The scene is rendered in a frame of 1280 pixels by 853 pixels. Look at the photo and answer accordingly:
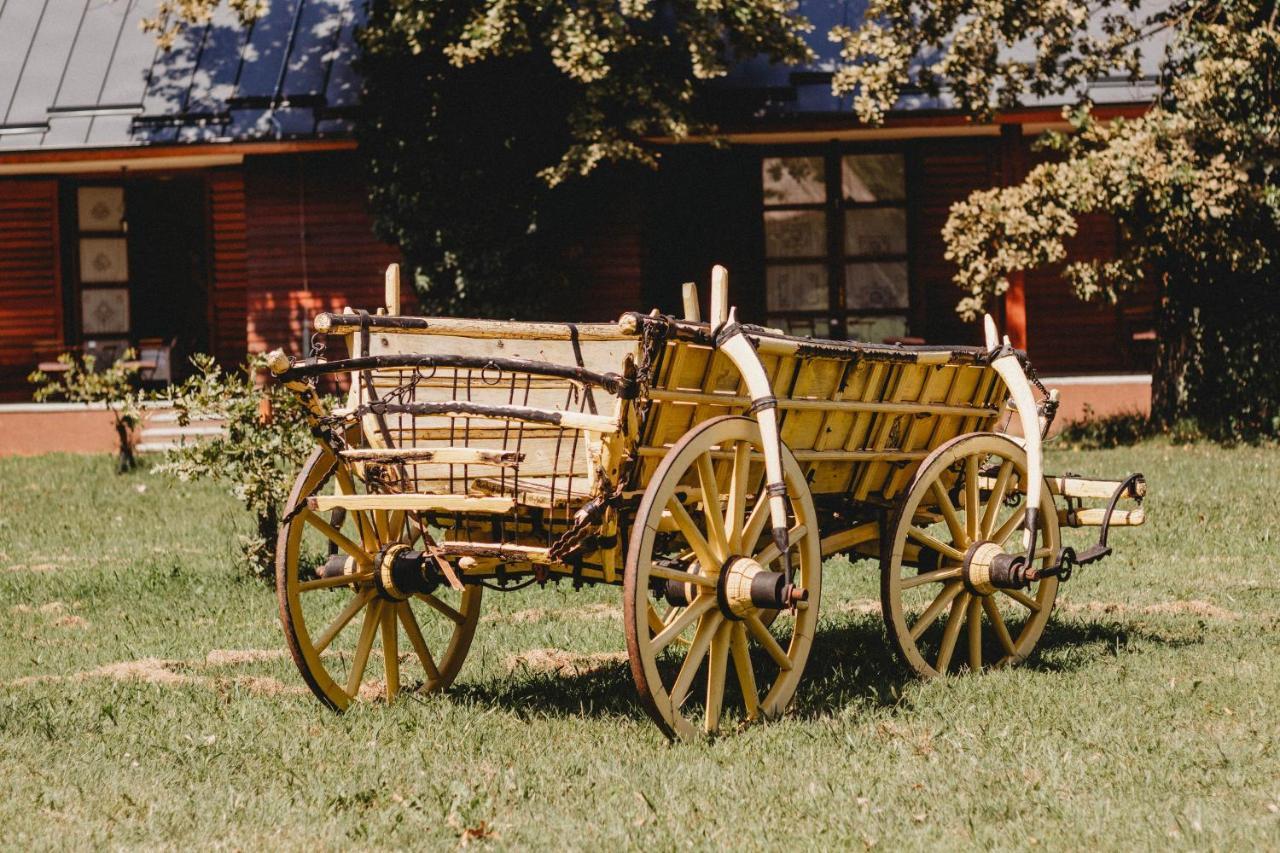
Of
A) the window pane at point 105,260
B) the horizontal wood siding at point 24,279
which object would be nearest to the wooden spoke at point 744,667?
the horizontal wood siding at point 24,279

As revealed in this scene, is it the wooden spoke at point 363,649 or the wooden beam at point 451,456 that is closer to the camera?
the wooden beam at point 451,456

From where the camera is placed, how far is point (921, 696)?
18.3 ft

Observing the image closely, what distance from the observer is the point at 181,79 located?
59.5 feet

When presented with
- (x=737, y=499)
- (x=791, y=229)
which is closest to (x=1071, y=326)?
(x=791, y=229)

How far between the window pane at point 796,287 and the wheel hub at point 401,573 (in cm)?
1386

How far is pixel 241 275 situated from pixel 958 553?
1559cm

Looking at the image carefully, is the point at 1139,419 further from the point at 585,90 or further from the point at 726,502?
the point at 726,502

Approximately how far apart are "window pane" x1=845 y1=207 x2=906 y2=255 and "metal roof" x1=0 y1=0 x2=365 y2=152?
6.18 meters

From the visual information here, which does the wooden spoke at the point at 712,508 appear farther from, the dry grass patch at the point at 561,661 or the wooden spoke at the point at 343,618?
the dry grass patch at the point at 561,661

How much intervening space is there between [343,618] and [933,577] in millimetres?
2205

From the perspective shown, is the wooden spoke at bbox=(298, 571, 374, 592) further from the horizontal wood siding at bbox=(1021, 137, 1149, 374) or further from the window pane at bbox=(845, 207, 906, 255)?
the horizontal wood siding at bbox=(1021, 137, 1149, 374)

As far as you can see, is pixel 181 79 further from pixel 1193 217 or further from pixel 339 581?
pixel 339 581

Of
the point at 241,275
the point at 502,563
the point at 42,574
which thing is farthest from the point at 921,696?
the point at 241,275

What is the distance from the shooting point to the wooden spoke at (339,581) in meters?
5.45
